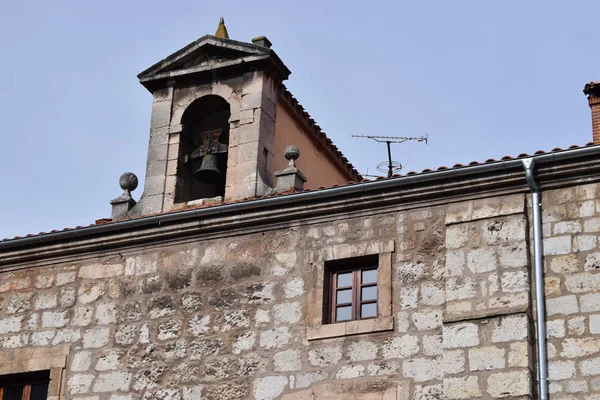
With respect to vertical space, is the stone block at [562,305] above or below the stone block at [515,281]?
below

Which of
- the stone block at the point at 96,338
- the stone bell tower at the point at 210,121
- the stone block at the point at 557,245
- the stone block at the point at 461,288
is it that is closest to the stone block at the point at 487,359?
the stone block at the point at 461,288

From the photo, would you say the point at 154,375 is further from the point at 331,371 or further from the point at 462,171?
the point at 462,171

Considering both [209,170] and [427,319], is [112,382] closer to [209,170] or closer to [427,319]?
[209,170]

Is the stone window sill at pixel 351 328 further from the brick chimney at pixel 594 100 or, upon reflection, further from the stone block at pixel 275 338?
the brick chimney at pixel 594 100

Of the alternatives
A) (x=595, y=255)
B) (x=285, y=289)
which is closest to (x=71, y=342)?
(x=285, y=289)

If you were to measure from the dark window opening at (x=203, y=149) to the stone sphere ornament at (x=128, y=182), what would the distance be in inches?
21.6

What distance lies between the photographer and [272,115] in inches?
643

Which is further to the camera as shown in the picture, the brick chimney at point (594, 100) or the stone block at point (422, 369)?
the brick chimney at point (594, 100)

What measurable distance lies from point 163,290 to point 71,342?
1176 millimetres

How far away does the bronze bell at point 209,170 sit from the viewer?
627 inches

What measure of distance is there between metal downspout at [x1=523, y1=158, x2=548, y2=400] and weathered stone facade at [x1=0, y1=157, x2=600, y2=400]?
0.09 meters

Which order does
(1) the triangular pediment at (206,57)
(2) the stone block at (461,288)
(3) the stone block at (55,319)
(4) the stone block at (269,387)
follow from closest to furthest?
(2) the stone block at (461,288), (4) the stone block at (269,387), (3) the stone block at (55,319), (1) the triangular pediment at (206,57)

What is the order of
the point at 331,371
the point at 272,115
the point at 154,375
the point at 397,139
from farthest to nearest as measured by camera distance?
the point at 397,139 < the point at 272,115 < the point at 154,375 < the point at 331,371

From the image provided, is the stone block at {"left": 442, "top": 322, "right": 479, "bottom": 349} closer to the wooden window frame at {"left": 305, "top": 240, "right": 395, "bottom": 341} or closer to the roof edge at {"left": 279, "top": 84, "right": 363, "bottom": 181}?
the wooden window frame at {"left": 305, "top": 240, "right": 395, "bottom": 341}
